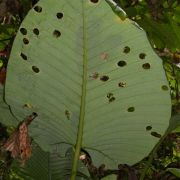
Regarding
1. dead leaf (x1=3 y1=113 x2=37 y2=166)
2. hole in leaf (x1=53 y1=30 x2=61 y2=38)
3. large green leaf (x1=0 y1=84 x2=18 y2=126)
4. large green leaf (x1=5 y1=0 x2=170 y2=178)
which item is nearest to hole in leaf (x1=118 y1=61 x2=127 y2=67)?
large green leaf (x1=5 y1=0 x2=170 y2=178)

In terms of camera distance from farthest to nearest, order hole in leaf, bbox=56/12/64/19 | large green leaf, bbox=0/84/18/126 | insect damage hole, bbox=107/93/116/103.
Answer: large green leaf, bbox=0/84/18/126
insect damage hole, bbox=107/93/116/103
hole in leaf, bbox=56/12/64/19

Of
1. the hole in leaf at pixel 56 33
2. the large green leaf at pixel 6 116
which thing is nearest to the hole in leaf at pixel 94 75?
the hole in leaf at pixel 56 33

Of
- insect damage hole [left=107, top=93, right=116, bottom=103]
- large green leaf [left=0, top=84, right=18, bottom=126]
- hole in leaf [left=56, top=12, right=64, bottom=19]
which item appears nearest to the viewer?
hole in leaf [left=56, top=12, right=64, bottom=19]

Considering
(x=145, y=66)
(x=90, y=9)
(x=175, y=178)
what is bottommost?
(x=175, y=178)

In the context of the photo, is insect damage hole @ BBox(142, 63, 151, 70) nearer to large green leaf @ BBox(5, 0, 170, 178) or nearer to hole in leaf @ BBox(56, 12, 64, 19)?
large green leaf @ BBox(5, 0, 170, 178)

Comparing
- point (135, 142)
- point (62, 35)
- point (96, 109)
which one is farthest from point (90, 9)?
point (135, 142)

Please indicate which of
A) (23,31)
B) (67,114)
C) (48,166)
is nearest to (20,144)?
(67,114)

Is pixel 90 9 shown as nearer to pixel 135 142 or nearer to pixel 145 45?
pixel 145 45

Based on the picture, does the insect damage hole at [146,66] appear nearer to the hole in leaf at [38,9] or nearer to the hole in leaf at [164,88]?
the hole in leaf at [164,88]
